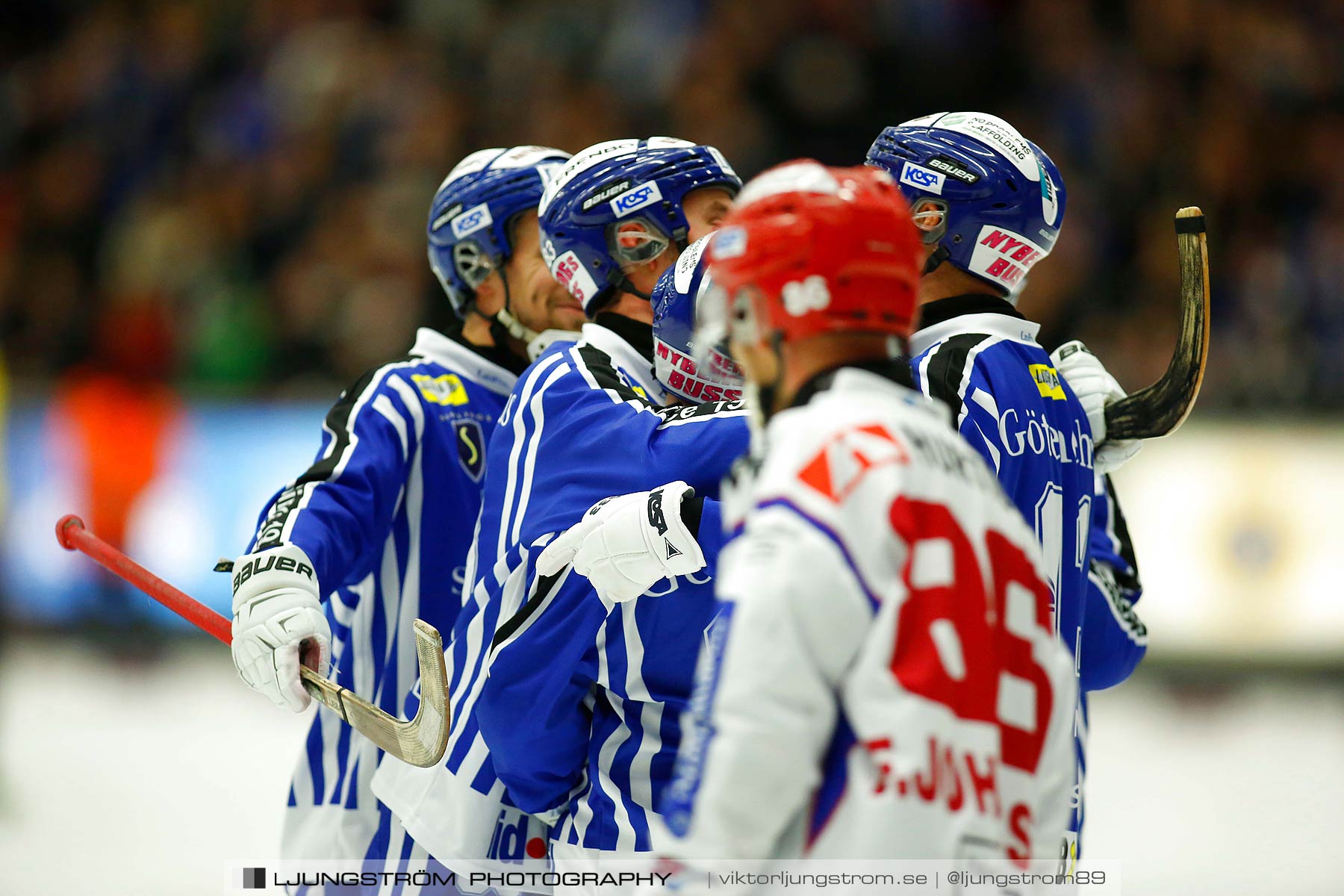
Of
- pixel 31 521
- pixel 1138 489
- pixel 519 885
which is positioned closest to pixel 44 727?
pixel 31 521

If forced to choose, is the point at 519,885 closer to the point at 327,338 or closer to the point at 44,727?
the point at 44,727

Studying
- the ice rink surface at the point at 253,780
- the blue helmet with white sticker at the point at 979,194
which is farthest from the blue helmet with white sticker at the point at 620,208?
the ice rink surface at the point at 253,780

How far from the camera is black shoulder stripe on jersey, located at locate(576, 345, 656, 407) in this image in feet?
12.1

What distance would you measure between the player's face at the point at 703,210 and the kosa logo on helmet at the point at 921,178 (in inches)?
22.9

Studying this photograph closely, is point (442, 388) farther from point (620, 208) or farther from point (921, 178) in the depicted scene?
point (921, 178)

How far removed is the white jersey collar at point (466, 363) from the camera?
473 centimetres

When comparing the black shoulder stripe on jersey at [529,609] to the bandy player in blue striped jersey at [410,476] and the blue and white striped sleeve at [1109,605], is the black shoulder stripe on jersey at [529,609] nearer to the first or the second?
the bandy player in blue striped jersey at [410,476]

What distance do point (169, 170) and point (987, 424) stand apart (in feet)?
41.4

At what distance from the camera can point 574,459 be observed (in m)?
3.62

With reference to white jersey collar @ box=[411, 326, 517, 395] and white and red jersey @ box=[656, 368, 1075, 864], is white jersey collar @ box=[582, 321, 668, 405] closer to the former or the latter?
white jersey collar @ box=[411, 326, 517, 395]

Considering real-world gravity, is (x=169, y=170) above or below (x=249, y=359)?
above

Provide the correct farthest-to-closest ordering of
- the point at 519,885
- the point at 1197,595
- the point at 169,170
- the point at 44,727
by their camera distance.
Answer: the point at 169,170 → the point at 1197,595 → the point at 44,727 → the point at 519,885

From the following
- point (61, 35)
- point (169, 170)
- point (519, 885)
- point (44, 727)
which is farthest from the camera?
point (61, 35)

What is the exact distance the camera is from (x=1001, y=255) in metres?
3.70
